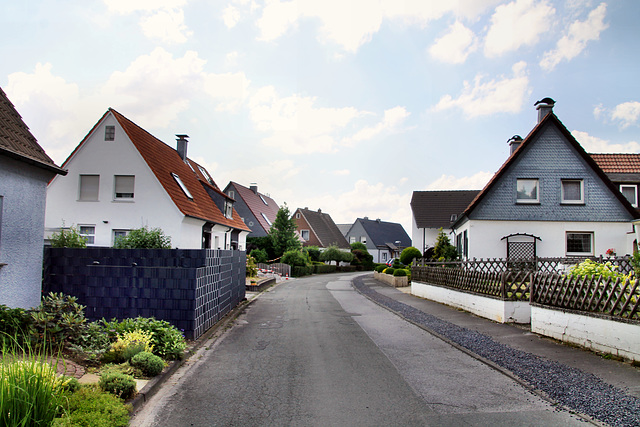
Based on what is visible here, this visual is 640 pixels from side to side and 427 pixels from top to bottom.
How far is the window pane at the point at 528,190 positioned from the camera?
23.6 m

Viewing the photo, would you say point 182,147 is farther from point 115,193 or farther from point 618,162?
point 618,162

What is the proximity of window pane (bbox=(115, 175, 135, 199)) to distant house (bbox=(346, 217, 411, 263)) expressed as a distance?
2324 inches

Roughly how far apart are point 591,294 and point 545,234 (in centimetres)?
1544

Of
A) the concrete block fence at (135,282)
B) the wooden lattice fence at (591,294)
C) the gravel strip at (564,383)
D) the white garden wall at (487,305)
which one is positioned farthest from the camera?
the white garden wall at (487,305)

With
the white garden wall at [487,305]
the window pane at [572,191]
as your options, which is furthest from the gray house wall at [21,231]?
the window pane at [572,191]

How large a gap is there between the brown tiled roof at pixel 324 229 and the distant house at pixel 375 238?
16.9 ft

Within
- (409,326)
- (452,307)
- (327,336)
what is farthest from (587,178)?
(327,336)

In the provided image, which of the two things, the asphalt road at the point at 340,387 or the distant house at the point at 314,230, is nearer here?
the asphalt road at the point at 340,387

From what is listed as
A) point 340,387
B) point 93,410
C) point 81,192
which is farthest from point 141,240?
point 93,410

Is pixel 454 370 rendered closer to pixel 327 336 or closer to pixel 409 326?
pixel 327 336

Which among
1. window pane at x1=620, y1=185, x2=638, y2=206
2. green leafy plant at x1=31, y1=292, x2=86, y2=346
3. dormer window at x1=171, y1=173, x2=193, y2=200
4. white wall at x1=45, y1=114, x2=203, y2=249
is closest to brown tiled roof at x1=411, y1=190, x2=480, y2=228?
window pane at x1=620, y1=185, x2=638, y2=206

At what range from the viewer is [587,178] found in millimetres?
23125

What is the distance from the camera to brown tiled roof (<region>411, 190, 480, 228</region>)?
48.1m

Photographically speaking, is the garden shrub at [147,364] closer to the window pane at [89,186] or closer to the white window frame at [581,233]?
the window pane at [89,186]
